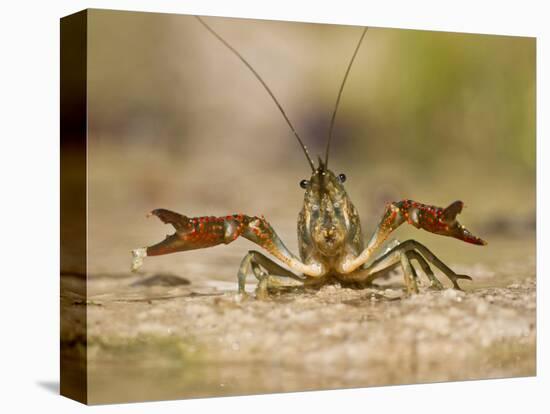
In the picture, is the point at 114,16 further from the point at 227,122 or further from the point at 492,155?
the point at 492,155

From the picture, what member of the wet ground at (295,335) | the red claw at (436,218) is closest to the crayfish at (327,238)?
the red claw at (436,218)

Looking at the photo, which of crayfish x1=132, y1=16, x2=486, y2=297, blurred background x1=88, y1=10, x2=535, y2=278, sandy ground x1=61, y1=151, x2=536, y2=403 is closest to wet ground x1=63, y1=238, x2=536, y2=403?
sandy ground x1=61, y1=151, x2=536, y2=403

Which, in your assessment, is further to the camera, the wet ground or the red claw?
the red claw

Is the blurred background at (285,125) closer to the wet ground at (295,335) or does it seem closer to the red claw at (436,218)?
the red claw at (436,218)

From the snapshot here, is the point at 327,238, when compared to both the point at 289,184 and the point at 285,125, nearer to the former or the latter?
the point at 289,184

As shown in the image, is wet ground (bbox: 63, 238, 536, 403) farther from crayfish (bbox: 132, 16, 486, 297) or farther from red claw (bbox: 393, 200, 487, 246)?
red claw (bbox: 393, 200, 487, 246)

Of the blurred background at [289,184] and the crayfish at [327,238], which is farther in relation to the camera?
the crayfish at [327,238]

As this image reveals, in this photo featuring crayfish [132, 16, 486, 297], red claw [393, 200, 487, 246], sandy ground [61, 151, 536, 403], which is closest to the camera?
sandy ground [61, 151, 536, 403]

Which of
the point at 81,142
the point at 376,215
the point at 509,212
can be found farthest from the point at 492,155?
the point at 81,142

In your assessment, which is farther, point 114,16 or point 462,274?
point 462,274
